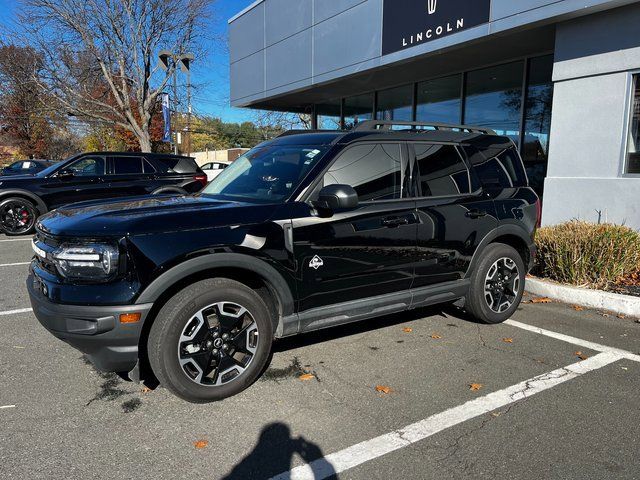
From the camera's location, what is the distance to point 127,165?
10.6 metres

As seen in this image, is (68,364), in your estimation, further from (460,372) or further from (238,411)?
(460,372)

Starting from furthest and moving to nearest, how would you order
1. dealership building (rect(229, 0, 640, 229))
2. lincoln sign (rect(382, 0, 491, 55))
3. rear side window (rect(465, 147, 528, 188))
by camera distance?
lincoln sign (rect(382, 0, 491, 55))
dealership building (rect(229, 0, 640, 229))
rear side window (rect(465, 147, 528, 188))

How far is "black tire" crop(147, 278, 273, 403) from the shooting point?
117 inches

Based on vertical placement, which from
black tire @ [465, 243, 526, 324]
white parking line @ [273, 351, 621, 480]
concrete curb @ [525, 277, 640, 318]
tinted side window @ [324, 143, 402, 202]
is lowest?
white parking line @ [273, 351, 621, 480]

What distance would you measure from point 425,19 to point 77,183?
7997mm

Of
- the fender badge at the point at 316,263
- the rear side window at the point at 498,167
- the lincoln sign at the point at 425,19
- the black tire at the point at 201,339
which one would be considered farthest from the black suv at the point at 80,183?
the black tire at the point at 201,339

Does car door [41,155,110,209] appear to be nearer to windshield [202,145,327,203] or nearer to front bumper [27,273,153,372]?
windshield [202,145,327,203]

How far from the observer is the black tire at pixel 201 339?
117 inches

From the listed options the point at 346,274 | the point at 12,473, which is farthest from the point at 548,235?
the point at 12,473

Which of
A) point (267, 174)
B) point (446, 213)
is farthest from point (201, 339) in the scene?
point (446, 213)

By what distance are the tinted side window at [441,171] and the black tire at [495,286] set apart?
2.40 feet

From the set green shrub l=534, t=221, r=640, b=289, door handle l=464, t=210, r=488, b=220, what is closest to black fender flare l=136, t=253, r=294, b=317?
door handle l=464, t=210, r=488, b=220

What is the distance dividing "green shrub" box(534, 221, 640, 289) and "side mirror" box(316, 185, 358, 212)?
12.1ft

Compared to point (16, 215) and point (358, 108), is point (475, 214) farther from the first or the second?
point (358, 108)
